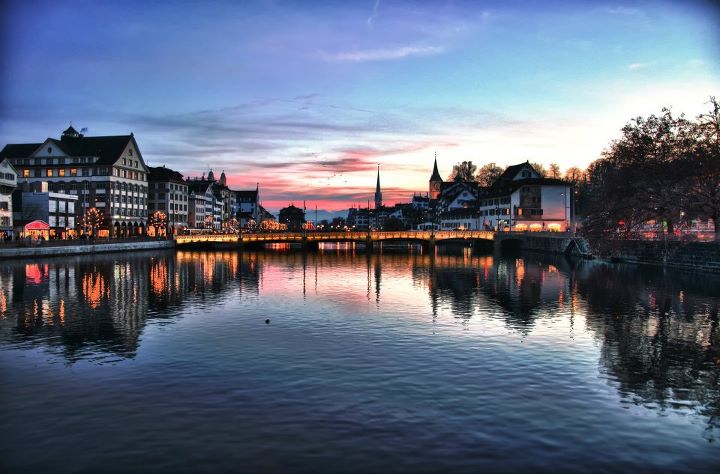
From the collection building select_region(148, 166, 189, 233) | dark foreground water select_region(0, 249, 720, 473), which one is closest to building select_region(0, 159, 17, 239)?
building select_region(148, 166, 189, 233)

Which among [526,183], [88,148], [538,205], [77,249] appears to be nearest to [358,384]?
[77,249]

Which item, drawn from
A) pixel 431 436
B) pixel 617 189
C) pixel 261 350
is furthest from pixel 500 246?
pixel 431 436

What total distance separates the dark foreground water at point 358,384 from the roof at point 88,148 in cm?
11394

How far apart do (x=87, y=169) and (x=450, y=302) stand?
135m

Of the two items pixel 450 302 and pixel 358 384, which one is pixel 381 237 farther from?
pixel 358 384

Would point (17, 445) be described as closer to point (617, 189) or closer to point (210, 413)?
point (210, 413)

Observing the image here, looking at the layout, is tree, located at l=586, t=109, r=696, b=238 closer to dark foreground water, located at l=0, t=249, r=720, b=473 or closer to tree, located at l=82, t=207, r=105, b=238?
dark foreground water, located at l=0, t=249, r=720, b=473

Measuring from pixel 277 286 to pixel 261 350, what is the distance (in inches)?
1359

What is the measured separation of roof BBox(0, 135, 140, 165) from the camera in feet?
518

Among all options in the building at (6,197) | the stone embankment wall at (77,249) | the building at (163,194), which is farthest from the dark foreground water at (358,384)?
the building at (163,194)

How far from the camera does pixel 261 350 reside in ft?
105

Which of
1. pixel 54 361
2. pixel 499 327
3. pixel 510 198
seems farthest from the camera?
pixel 510 198

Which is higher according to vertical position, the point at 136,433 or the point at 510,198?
the point at 510,198

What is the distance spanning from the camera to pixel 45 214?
13512 cm
